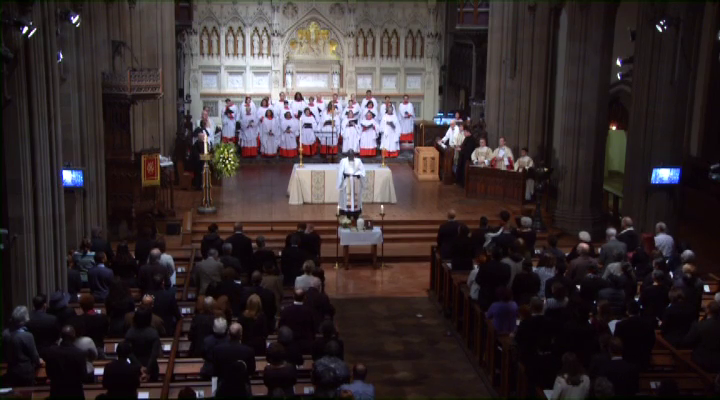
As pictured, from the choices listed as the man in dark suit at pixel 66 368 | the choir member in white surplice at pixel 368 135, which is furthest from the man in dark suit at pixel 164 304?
the choir member in white surplice at pixel 368 135

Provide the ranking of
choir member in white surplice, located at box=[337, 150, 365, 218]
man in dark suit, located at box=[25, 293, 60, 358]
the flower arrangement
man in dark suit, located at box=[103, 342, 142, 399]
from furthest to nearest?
1. the flower arrangement
2. choir member in white surplice, located at box=[337, 150, 365, 218]
3. man in dark suit, located at box=[25, 293, 60, 358]
4. man in dark suit, located at box=[103, 342, 142, 399]

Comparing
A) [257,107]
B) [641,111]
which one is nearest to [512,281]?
[641,111]

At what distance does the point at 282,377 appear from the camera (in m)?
8.48

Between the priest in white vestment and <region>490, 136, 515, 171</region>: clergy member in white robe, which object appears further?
the priest in white vestment

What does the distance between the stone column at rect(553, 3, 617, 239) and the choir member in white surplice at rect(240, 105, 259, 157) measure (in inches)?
405

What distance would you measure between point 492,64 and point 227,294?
49.2 feet

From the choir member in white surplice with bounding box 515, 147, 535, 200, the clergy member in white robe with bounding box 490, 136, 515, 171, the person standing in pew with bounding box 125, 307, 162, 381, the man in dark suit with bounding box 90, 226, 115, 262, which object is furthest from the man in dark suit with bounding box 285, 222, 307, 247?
the clergy member in white robe with bounding box 490, 136, 515, 171

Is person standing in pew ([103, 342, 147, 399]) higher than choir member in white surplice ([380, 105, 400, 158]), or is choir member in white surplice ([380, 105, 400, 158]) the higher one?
choir member in white surplice ([380, 105, 400, 158])

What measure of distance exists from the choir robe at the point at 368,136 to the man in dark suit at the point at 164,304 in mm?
15722

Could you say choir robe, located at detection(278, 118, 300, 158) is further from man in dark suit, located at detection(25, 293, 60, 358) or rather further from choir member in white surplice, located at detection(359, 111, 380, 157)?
man in dark suit, located at detection(25, 293, 60, 358)

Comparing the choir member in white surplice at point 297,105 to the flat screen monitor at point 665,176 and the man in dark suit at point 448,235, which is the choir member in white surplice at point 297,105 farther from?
the man in dark suit at point 448,235

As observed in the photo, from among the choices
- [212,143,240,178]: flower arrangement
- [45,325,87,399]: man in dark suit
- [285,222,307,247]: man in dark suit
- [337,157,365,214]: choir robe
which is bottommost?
[45,325,87,399]: man in dark suit

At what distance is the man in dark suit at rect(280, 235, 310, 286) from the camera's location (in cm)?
1397

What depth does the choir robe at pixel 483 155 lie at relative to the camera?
874 inches
